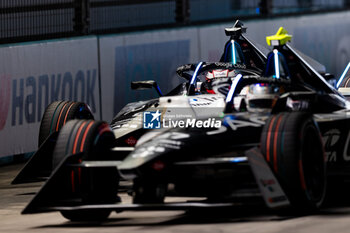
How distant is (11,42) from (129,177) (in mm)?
7173

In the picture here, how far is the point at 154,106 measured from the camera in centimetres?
1199

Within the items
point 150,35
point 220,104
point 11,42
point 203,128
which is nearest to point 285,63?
point 220,104

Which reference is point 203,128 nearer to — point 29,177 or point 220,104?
point 220,104

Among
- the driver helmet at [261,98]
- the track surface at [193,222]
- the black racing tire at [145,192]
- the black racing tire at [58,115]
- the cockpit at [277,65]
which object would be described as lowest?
the track surface at [193,222]

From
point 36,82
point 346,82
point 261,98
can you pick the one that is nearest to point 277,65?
point 261,98

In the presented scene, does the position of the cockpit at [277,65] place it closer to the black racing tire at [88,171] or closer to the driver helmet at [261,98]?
the driver helmet at [261,98]

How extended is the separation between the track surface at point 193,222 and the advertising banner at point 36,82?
4.65 meters

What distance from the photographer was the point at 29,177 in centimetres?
1119

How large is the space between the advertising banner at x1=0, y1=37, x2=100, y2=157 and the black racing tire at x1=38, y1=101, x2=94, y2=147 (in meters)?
3.01

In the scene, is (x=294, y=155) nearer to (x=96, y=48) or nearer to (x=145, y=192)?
(x=145, y=192)

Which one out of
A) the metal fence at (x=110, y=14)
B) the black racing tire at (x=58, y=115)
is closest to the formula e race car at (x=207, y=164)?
the black racing tire at (x=58, y=115)

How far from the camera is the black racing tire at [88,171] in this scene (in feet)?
33.5

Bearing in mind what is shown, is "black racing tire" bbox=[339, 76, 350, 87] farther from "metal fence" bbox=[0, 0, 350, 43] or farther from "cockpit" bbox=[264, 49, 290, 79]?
"metal fence" bbox=[0, 0, 350, 43]

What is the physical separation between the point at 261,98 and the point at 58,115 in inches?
110
